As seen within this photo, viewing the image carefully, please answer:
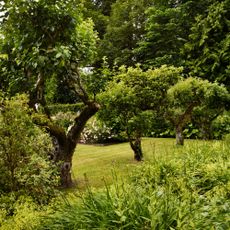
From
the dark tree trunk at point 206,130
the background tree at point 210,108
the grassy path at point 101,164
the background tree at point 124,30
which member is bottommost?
the grassy path at point 101,164

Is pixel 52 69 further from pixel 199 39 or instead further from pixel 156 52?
pixel 156 52

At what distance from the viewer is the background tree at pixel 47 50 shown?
570cm

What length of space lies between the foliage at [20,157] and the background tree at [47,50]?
0.72 meters

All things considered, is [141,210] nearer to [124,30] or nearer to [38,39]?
[38,39]

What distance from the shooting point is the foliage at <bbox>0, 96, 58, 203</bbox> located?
509 cm

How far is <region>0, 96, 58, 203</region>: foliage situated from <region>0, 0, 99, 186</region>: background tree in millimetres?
719

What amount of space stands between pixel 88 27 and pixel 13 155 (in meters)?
4.02

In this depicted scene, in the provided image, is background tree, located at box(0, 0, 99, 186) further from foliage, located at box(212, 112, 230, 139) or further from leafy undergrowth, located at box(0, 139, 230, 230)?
foliage, located at box(212, 112, 230, 139)

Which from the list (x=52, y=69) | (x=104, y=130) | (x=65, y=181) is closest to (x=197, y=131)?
(x=104, y=130)

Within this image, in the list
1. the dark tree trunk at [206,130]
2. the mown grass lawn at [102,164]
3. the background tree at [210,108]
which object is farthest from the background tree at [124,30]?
the mown grass lawn at [102,164]

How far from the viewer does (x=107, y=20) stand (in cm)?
2489

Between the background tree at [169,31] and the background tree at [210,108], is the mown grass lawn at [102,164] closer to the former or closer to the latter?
the background tree at [210,108]

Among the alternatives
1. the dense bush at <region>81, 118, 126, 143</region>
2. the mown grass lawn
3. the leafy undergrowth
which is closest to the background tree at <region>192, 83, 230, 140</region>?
the mown grass lawn

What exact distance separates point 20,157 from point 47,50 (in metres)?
1.93
